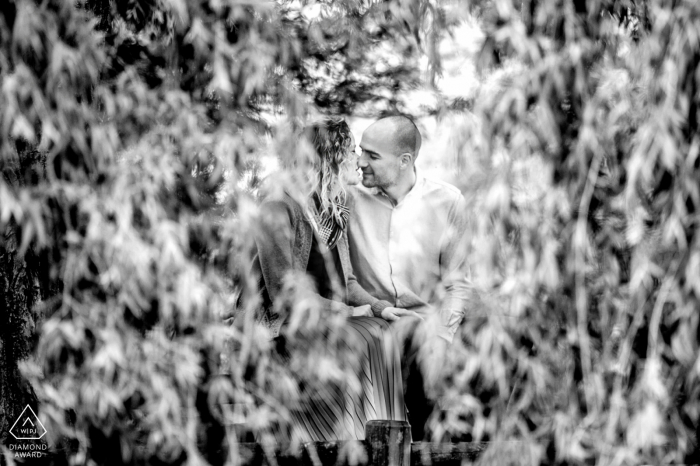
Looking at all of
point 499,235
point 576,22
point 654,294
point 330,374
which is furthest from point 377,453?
point 576,22

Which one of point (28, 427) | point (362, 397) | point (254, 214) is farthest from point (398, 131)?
point (28, 427)

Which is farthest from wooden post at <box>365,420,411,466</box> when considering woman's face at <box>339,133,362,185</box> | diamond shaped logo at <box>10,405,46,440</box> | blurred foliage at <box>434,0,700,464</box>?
diamond shaped logo at <box>10,405,46,440</box>

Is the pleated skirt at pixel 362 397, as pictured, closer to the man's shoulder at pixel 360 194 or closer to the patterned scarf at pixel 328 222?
the patterned scarf at pixel 328 222

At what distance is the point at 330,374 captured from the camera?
10.00 ft

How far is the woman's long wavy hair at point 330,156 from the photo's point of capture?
10.7ft

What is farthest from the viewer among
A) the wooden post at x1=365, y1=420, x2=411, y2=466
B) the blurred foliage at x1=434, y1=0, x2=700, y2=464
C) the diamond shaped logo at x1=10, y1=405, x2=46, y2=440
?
the diamond shaped logo at x1=10, y1=405, x2=46, y2=440

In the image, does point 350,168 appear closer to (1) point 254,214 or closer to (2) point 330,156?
(2) point 330,156

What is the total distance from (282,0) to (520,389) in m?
1.66

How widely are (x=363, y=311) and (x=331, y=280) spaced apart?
177 millimetres

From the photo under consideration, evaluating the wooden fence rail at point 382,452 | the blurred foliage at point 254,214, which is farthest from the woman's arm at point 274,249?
the wooden fence rail at point 382,452

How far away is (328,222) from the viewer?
332cm

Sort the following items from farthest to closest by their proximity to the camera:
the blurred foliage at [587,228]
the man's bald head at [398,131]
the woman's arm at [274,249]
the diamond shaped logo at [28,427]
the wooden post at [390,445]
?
the man's bald head at [398,131]
the woman's arm at [274,249]
the diamond shaped logo at [28,427]
the wooden post at [390,445]
the blurred foliage at [587,228]

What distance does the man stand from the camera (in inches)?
135

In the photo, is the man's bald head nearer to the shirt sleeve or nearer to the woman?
the woman
